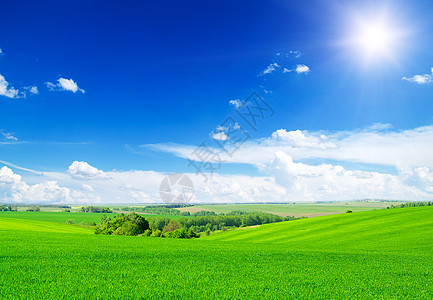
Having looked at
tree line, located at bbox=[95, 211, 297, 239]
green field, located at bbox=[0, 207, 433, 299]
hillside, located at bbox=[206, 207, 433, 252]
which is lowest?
tree line, located at bbox=[95, 211, 297, 239]

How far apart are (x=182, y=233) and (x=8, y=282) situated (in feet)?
218

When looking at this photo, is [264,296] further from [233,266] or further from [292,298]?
[233,266]

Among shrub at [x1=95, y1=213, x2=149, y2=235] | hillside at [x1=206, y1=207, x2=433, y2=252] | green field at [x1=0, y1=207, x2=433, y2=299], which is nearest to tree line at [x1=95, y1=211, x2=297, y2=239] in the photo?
shrub at [x1=95, y1=213, x2=149, y2=235]

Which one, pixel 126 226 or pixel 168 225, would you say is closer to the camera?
pixel 126 226

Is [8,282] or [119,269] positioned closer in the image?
[8,282]

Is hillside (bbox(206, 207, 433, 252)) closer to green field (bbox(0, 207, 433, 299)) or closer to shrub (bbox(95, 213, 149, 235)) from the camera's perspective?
green field (bbox(0, 207, 433, 299))

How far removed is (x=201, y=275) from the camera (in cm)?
1302

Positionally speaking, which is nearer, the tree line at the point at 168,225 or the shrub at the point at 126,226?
the shrub at the point at 126,226

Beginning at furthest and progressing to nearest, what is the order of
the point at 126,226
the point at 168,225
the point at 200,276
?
the point at 168,225
the point at 126,226
the point at 200,276

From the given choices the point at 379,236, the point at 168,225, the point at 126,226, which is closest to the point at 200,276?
the point at 379,236

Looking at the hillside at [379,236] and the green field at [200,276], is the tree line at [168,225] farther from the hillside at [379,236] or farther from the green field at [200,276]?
the green field at [200,276]

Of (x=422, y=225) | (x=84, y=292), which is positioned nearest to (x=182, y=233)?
(x=422, y=225)

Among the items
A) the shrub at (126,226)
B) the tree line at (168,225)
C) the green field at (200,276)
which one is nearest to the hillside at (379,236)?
the green field at (200,276)

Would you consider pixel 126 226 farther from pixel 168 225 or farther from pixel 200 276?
pixel 200 276
